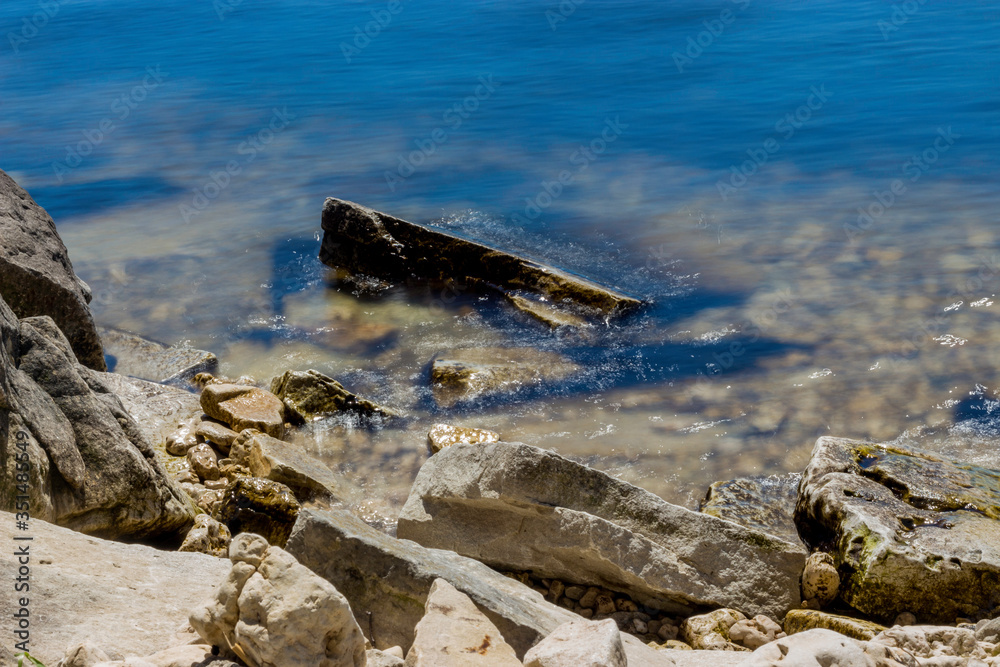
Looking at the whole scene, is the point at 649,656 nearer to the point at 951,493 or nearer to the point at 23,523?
the point at 23,523

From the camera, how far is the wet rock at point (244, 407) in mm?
7420

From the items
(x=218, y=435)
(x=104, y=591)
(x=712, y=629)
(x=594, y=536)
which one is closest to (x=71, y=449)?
(x=104, y=591)

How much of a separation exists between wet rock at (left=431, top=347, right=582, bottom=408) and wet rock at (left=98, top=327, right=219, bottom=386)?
8.49ft

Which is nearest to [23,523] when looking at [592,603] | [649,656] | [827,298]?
[649,656]

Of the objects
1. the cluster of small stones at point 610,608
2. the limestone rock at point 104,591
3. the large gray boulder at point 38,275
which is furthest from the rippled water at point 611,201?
the limestone rock at point 104,591

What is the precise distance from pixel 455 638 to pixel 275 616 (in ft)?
2.98

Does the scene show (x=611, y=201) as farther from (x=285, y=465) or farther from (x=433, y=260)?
(x=285, y=465)

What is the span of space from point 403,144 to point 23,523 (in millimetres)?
15651

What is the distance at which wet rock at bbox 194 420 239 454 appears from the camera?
713cm

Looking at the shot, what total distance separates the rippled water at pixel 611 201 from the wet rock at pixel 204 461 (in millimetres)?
1091

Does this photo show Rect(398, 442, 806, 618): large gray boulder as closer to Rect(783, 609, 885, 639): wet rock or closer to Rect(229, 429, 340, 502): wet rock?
Rect(783, 609, 885, 639): wet rock

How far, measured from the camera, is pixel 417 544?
460 cm

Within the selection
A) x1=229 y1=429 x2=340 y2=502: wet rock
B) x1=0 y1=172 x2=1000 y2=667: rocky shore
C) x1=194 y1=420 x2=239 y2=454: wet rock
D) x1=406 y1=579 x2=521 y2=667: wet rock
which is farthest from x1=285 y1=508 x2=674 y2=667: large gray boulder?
x1=194 y1=420 x2=239 y2=454: wet rock

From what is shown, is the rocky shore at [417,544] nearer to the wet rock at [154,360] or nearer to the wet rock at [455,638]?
the wet rock at [455,638]
